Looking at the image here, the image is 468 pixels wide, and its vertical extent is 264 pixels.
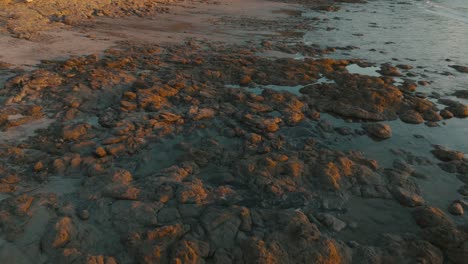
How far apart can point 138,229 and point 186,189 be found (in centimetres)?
144

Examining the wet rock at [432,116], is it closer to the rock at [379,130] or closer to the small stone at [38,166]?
the rock at [379,130]

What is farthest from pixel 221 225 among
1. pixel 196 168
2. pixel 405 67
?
pixel 405 67

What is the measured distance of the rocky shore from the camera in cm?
633

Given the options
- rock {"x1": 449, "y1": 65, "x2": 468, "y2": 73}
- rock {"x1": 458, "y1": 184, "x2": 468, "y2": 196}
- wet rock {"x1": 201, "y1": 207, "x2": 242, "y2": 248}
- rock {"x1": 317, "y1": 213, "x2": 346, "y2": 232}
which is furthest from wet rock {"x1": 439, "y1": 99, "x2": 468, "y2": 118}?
wet rock {"x1": 201, "y1": 207, "x2": 242, "y2": 248}

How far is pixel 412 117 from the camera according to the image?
1180 centimetres

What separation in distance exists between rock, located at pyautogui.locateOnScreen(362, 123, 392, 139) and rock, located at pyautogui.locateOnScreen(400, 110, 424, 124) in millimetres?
1222

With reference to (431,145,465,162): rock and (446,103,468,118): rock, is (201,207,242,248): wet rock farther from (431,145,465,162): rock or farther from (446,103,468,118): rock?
(446,103,468,118): rock

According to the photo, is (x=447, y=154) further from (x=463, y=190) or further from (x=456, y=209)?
(x=456, y=209)

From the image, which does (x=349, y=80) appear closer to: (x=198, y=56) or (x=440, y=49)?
(x=198, y=56)

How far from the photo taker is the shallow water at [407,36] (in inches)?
677

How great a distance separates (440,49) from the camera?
68.7ft

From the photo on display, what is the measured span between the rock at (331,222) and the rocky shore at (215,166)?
0.02 metres

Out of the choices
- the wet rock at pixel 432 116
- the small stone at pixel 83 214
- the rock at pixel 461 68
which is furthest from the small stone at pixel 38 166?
the rock at pixel 461 68

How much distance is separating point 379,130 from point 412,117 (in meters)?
2.02
